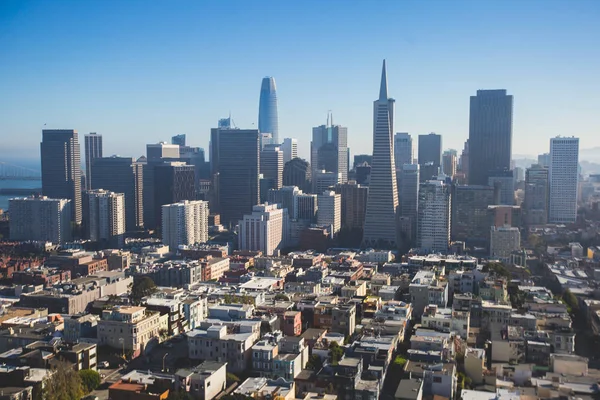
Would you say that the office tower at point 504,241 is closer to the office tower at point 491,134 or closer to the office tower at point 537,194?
the office tower at point 537,194

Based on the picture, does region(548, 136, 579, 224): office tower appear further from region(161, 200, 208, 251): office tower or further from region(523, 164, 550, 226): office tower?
region(161, 200, 208, 251): office tower

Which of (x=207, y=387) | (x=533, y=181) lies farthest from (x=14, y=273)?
(x=533, y=181)

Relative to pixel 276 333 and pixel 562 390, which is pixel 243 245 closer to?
pixel 276 333

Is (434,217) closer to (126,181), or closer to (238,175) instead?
(238,175)

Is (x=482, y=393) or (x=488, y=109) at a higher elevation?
(x=488, y=109)

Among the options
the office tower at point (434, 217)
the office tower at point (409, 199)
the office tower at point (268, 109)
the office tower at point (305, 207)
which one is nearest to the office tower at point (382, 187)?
the office tower at point (434, 217)

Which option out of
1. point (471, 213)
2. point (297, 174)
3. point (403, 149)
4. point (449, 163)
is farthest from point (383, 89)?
point (449, 163)

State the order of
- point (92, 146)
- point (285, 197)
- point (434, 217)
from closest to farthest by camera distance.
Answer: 1. point (434, 217)
2. point (285, 197)
3. point (92, 146)

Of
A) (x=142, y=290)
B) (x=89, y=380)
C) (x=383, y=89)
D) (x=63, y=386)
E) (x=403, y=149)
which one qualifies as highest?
(x=383, y=89)

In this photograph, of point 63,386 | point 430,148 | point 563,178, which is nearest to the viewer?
point 63,386
